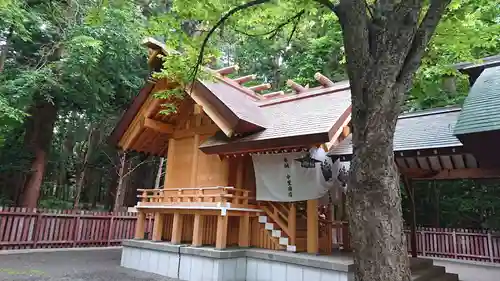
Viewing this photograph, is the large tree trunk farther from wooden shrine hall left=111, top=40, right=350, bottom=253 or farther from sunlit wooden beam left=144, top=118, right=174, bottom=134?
sunlit wooden beam left=144, top=118, right=174, bottom=134

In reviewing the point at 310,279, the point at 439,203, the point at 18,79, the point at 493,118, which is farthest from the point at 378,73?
the point at 439,203

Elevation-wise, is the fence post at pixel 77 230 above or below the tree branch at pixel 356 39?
below

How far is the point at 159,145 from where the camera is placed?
1198 centimetres

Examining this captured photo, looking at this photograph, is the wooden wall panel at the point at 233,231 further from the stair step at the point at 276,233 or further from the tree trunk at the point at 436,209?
the tree trunk at the point at 436,209

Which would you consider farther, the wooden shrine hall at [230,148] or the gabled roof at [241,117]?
the wooden shrine hall at [230,148]

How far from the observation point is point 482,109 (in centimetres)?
598

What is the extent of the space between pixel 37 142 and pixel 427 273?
14.3m

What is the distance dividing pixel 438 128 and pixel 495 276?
649 centimetres

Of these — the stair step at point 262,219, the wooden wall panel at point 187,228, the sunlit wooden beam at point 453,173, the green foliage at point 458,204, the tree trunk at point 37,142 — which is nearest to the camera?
the sunlit wooden beam at point 453,173

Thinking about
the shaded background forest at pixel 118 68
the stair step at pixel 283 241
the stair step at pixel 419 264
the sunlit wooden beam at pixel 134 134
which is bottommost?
the stair step at pixel 419 264

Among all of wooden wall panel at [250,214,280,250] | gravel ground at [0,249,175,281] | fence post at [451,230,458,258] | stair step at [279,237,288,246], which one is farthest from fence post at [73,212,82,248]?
fence post at [451,230,458,258]

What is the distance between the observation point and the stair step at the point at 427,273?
686 centimetres

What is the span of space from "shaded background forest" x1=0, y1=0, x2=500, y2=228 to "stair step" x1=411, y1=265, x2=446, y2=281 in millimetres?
4008

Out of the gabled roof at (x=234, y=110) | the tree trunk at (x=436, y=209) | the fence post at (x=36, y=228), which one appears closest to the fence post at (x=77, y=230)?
the fence post at (x=36, y=228)
